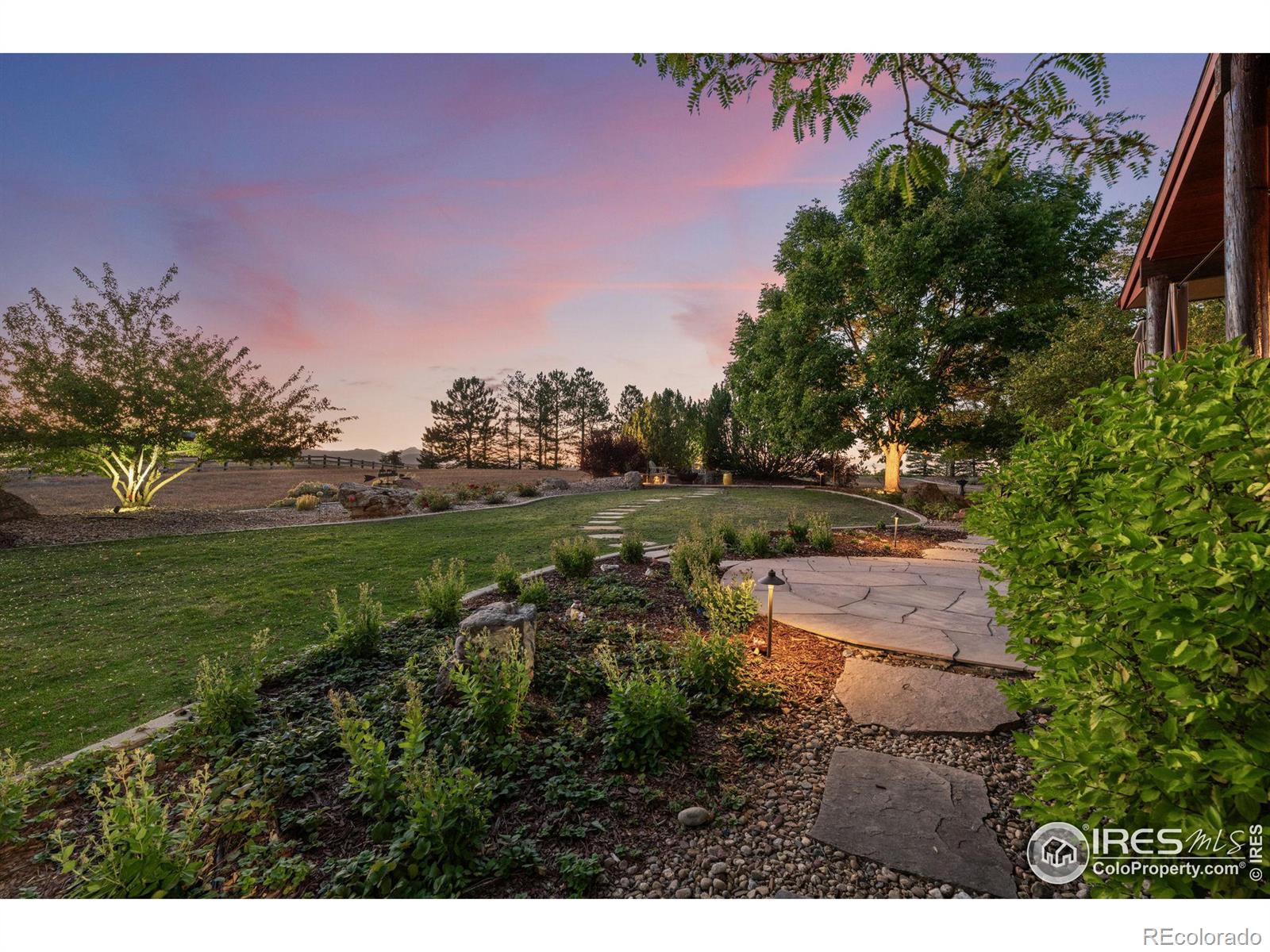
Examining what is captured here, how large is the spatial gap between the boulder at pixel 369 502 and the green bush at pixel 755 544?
871 cm

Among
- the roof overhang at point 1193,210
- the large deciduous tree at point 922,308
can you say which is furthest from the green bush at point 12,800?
the large deciduous tree at point 922,308

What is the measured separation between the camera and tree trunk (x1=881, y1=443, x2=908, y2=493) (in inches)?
579

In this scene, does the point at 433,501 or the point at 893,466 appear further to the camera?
the point at 893,466

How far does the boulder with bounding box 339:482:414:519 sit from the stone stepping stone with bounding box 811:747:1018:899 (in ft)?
37.5

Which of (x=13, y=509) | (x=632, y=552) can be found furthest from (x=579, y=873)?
(x=13, y=509)

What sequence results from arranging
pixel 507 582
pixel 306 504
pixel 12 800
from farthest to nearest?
pixel 306 504, pixel 507 582, pixel 12 800

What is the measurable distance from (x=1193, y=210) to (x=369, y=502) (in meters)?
13.6

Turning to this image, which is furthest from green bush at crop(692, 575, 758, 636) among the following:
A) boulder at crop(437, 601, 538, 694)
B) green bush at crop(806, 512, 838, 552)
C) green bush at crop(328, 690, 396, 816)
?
green bush at crop(806, 512, 838, 552)

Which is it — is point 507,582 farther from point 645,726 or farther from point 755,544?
point 755,544

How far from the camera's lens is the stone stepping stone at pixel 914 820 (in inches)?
63.8

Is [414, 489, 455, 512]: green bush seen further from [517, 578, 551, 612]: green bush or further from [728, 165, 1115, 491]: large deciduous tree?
[728, 165, 1115, 491]: large deciduous tree

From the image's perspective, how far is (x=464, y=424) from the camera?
32.9 meters
